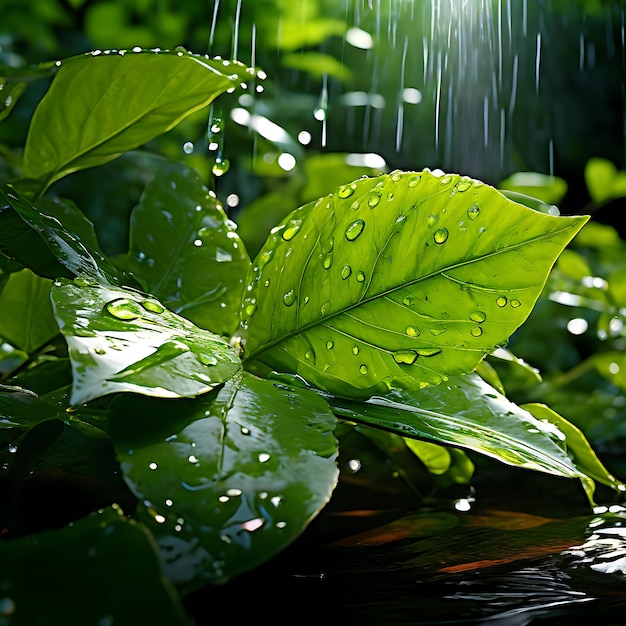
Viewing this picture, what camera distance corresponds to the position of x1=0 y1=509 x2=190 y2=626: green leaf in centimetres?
19

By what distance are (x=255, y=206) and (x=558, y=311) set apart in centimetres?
62

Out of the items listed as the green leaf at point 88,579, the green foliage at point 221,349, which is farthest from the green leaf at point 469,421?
the green leaf at point 88,579

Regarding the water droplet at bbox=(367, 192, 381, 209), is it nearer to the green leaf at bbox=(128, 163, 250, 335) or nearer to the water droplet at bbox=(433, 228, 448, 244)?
the water droplet at bbox=(433, 228, 448, 244)

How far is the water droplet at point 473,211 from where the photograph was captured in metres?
0.28

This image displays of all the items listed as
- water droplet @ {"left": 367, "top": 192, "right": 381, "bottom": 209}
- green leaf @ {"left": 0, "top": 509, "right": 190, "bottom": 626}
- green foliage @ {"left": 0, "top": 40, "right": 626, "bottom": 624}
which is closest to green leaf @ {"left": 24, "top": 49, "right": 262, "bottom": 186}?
green foliage @ {"left": 0, "top": 40, "right": 626, "bottom": 624}

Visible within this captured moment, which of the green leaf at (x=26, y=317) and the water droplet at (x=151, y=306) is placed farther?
the green leaf at (x=26, y=317)

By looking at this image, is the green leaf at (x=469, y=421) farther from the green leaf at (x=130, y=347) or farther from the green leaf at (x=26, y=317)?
the green leaf at (x=26, y=317)

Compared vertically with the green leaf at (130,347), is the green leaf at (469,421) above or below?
below

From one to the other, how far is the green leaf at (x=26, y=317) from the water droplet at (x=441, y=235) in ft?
0.89

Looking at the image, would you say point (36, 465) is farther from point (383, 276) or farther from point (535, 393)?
point (535, 393)

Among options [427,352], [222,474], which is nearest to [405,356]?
[427,352]

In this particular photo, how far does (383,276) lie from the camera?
0.30 meters

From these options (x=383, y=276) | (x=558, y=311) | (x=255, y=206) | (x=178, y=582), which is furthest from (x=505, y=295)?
(x=558, y=311)

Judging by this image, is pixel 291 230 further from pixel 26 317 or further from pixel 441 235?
pixel 26 317
